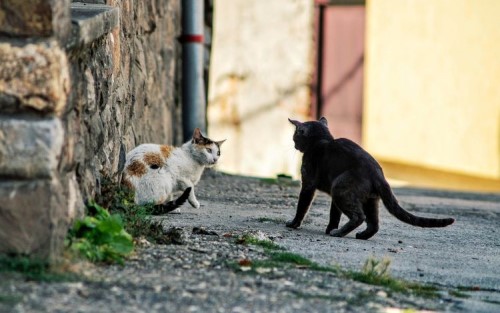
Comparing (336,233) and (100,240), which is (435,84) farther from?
(100,240)

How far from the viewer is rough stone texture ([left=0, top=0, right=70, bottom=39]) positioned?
15.7 ft

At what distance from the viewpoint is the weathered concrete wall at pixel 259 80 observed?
14.1 m

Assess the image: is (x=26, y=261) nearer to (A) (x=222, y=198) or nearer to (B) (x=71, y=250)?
(B) (x=71, y=250)

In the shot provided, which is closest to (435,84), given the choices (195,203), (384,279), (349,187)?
(195,203)

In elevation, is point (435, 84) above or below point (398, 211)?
above

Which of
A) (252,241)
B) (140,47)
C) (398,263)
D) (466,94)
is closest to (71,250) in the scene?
(252,241)

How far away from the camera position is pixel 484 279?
224 inches

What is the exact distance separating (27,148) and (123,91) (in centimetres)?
239

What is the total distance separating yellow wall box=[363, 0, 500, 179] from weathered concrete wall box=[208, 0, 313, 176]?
2.85 ft

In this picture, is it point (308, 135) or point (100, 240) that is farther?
point (308, 135)

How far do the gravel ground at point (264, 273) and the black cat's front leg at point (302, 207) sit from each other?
0.24ft

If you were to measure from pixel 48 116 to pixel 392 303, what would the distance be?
1664 mm

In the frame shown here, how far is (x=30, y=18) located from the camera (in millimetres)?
4797

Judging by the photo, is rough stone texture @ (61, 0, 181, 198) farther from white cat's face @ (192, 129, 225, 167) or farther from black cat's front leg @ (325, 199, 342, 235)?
black cat's front leg @ (325, 199, 342, 235)
